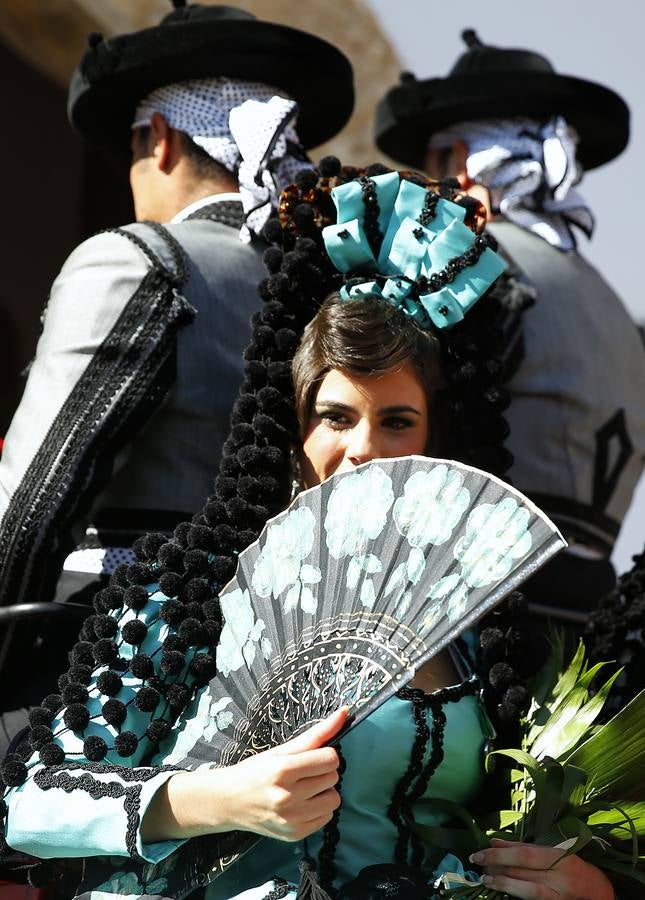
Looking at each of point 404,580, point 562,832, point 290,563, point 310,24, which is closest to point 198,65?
point 290,563

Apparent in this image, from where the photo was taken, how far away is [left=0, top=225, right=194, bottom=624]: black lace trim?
234cm

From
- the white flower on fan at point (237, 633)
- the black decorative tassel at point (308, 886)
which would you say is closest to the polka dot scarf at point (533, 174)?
the white flower on fan at point (237, 633)

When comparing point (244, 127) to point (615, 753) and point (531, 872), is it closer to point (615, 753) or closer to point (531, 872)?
point (615, 753)

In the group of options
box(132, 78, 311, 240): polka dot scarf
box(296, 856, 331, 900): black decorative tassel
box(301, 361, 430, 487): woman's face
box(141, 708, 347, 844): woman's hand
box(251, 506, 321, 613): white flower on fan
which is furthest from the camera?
box(132, 78, 311, 240): polka dot scarf

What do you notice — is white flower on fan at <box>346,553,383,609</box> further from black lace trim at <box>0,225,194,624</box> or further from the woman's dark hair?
black lace trim at <box>0,225,194,624</box>

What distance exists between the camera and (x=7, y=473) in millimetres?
2400

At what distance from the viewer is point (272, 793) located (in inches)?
67.7

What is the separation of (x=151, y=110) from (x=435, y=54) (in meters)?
1.97

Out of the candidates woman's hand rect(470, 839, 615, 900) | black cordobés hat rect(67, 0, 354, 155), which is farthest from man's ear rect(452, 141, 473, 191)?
woman's hand rect(470, 839, 615, 900)

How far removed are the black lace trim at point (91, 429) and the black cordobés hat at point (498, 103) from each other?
1.18 metres

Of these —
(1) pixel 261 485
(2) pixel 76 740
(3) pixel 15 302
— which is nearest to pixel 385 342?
(1) pixel 261 485

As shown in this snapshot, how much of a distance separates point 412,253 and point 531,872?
94 centimetres

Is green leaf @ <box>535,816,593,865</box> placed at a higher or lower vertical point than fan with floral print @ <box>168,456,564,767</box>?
lower

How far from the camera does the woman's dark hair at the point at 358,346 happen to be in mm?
2164
